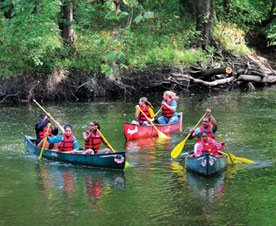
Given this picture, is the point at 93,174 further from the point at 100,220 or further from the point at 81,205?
the point at 100,220

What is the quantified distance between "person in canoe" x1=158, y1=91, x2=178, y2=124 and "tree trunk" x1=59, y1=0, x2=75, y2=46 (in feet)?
31.0

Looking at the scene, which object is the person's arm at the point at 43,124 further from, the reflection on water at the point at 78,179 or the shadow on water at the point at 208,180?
the shadow on water at the point at 208,180

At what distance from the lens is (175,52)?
87.2 feet

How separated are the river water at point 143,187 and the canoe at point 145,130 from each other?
290mm

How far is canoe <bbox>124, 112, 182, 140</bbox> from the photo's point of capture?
48.5ft

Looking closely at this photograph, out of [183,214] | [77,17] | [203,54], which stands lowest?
[183,214]

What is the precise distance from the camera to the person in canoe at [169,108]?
52.4 feet

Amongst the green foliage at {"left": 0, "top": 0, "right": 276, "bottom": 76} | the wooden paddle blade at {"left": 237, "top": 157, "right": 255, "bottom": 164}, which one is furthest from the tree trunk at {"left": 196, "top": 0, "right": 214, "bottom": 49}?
the wooden paddle blade at {"left": 237, "top": 157, "right": 255, "bottom": 164}

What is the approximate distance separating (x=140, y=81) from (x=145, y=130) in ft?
33.1

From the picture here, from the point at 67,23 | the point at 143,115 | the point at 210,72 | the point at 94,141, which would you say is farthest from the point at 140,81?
the point at 94,141

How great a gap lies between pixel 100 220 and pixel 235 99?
14.9 meters

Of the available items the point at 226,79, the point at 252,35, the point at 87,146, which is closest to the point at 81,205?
the point at 87,146

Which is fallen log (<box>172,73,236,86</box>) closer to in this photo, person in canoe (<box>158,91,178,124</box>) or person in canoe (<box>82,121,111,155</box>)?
person in canoe (<box>158,91,178,124</box>)

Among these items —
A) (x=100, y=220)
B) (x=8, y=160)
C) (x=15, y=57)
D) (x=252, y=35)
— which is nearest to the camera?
(x=100, y=220)
